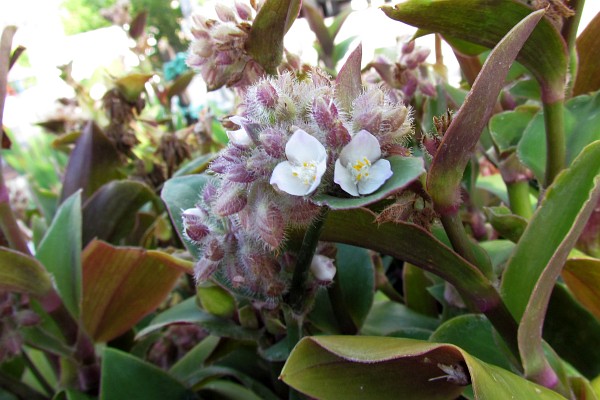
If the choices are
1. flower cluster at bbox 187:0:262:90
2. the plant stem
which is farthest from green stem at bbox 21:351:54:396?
flower cluster at bbox 187:0:262:90

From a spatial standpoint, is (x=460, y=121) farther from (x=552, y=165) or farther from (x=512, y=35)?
(x=552, y=165)

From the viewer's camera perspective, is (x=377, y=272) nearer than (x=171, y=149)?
Yes

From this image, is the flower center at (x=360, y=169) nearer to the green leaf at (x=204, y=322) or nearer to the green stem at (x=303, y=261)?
the green stem at (x=303, y=261)

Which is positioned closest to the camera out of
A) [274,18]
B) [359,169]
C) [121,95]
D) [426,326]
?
[359,169]

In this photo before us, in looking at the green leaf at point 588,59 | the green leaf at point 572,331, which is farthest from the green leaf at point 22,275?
the green leaf at point 588,59

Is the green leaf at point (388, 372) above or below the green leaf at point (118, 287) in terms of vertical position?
above

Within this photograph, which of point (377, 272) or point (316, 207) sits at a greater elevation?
point (316, 207)

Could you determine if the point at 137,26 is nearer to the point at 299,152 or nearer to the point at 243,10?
the point at 243,10

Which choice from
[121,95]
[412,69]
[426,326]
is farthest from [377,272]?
[121,95]
